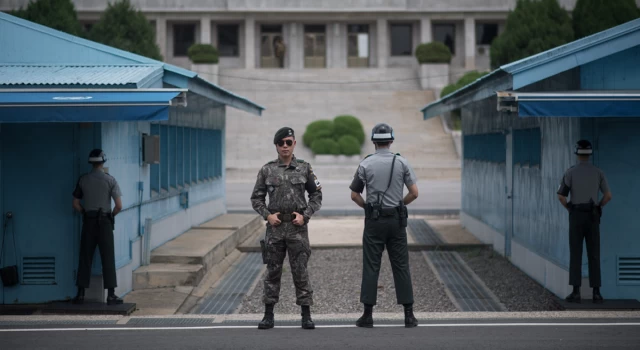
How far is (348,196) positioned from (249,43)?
34508mm

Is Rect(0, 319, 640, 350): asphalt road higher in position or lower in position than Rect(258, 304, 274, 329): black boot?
lower

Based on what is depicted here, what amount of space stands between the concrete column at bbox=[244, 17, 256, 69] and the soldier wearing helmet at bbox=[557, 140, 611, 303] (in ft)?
172

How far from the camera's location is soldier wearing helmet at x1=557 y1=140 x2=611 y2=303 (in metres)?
10.7

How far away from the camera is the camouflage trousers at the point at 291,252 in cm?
883

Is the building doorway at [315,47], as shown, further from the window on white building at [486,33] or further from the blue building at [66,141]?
the blue building at [66,141]

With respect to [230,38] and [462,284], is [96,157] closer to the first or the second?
[462,284]

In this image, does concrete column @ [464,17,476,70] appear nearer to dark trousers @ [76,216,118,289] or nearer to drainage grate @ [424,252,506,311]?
drainage grate @ [424,252,506,311]

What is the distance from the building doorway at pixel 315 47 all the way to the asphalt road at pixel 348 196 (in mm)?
29016

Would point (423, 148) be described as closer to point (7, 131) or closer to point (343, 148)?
point (343, 148)

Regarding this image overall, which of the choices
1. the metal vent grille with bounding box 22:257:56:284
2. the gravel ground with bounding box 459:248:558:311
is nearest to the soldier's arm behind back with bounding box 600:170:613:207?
the gravel ground with bounding box 459:248:558:311

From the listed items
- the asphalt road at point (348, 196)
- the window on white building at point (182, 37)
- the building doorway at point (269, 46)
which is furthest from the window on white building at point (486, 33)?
the asphalt road at point (348, 196)

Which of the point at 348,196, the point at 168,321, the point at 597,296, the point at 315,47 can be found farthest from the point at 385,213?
the point at 315,47

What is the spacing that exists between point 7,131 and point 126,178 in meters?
1.82

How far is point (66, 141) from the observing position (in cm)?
1109
